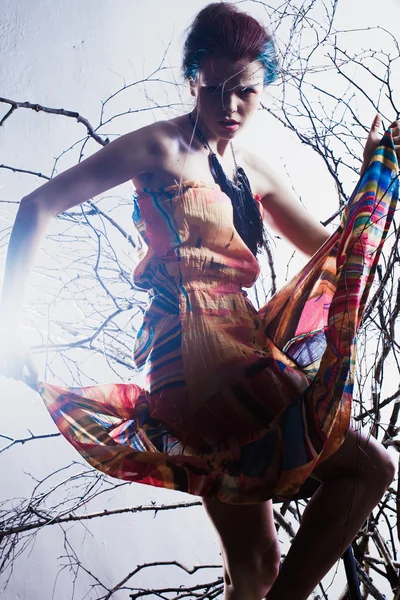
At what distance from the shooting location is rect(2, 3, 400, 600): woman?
22.3 inches

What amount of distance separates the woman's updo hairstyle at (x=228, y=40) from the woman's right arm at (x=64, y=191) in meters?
0.16

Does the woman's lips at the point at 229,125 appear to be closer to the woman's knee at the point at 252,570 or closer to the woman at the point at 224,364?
the woman at the point at 224,364

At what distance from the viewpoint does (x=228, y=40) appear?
0.75 m

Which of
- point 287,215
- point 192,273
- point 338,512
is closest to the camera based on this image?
point 338,512

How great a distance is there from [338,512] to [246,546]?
0.12m

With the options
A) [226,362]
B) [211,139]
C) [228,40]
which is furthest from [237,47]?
[226,362]

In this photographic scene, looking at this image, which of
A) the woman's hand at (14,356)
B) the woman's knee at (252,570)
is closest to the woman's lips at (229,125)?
the woman's hand at (14,356)

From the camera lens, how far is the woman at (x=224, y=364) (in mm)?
567

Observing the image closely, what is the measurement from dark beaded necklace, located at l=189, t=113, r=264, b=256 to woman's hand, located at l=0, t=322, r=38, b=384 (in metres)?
0.28

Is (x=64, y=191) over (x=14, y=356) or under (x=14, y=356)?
over

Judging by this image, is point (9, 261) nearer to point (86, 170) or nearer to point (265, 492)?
point (86, 170)

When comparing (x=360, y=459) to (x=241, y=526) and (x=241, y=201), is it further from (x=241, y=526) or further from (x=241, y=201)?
(x=241, y=201)

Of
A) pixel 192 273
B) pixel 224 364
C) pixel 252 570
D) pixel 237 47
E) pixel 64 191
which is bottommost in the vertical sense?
pixel 252 570

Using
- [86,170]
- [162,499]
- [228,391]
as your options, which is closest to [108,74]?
[86,170]
